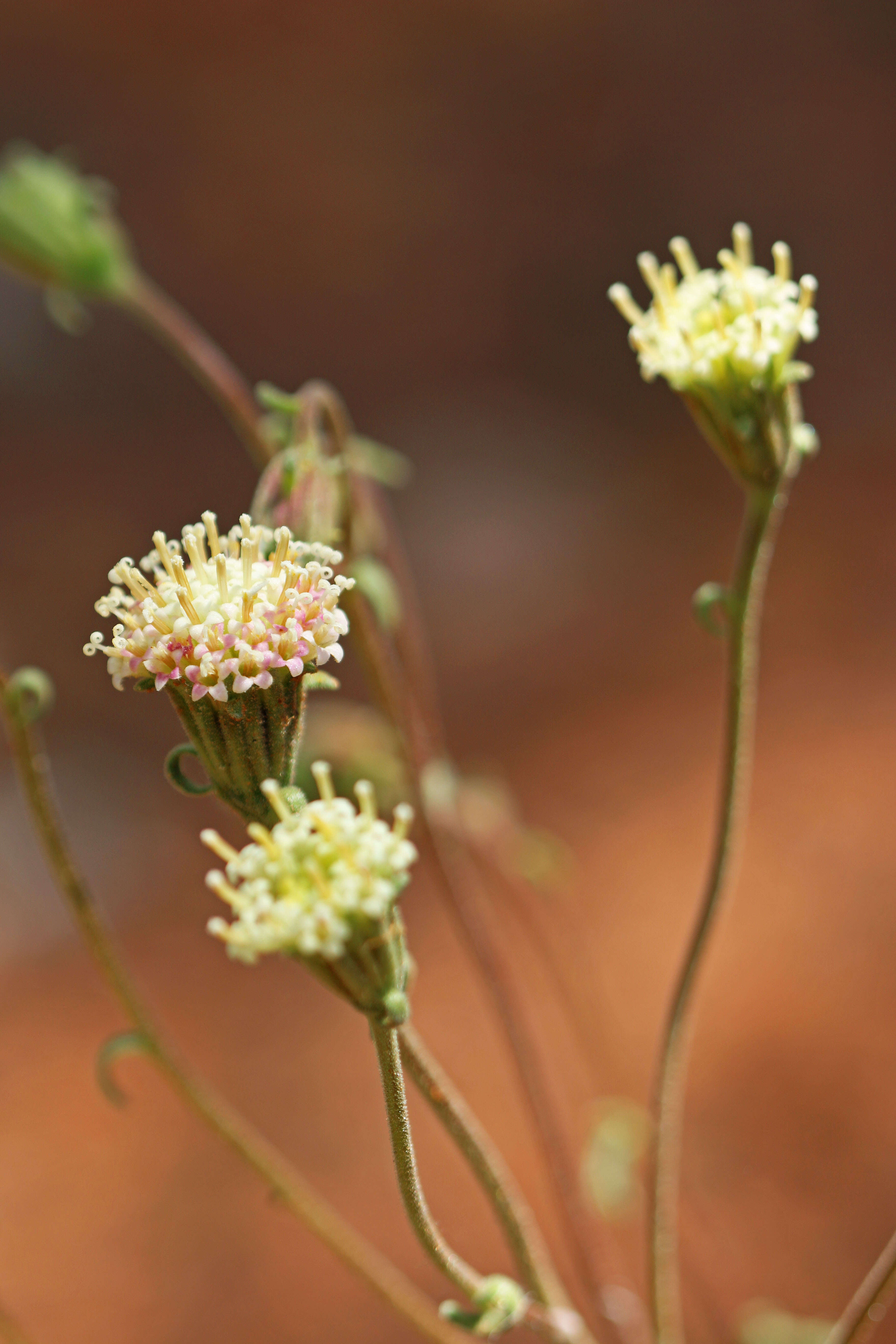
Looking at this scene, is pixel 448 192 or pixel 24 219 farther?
pixel 448 192

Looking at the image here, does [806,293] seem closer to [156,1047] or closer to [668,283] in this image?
[668,283]

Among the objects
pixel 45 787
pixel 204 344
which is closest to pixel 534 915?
pixel 204 344

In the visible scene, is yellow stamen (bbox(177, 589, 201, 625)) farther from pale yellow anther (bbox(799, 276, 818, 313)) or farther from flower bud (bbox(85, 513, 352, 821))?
pale yellow anther (bbox(799, 276, 818, 313))

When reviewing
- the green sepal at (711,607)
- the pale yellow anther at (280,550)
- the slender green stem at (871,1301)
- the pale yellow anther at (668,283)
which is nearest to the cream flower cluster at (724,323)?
the pale yellow anther at (668,283)

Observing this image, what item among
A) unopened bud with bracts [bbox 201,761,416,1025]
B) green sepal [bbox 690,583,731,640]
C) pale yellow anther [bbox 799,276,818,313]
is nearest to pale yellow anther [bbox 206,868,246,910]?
unopened bud with bracts [bbox 201,761,416,1025]

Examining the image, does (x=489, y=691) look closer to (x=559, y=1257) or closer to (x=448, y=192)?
(x=559, y=1257)

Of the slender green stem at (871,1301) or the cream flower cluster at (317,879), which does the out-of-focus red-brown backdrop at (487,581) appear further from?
the cream flower cluster at (317,879)
